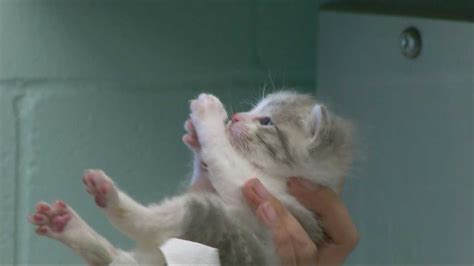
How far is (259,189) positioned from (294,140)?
0.52 feet

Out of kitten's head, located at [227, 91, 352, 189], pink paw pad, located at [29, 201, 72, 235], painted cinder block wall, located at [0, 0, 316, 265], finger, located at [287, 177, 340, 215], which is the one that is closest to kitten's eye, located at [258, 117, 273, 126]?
kitten's head, located at [227, 91, 352, 189]

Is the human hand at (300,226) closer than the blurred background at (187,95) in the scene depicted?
Yes

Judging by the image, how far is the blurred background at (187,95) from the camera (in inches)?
73.0

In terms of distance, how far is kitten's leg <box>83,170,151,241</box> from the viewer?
3.95 feet

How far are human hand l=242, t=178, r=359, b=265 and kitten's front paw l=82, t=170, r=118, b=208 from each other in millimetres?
264

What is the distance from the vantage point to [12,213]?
2037 mm

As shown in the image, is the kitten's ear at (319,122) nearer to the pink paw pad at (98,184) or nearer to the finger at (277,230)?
the finger at (277,230)

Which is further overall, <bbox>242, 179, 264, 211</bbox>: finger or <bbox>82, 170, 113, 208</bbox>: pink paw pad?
<bbox>242, 179, 264, 211</bbox>: finger

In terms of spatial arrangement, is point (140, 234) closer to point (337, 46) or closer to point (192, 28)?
point (192, 28)

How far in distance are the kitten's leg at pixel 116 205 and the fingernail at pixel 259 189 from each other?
0.21 m

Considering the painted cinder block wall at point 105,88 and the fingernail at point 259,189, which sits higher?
the painted cinder block wall at point 105,88

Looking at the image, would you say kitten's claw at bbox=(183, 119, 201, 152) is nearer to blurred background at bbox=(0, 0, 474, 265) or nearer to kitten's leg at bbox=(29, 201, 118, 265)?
kitten's leg at bbox=(29, 201, 118, 265)

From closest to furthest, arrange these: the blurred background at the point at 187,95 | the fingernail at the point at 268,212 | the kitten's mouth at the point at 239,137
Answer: the fingernail at the point at 268,212 → the kitten's mouth at the point at 239,137 → the blurred background at the point at 187,95

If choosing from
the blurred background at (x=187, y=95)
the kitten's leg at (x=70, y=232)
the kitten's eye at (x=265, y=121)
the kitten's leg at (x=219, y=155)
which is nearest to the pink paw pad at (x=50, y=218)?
the kitten's leg at (x=70, y=232)
